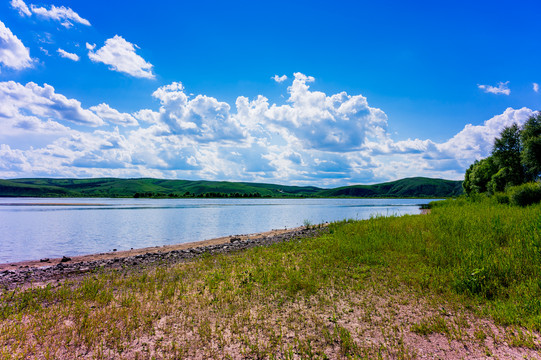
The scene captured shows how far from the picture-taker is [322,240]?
1980 cm

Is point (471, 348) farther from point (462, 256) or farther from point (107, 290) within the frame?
point (107, 290)

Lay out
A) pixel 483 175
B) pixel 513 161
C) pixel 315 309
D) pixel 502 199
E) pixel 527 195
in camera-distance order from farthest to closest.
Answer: pixel 483 175 < pixel 513 161 < pixel 502 199 < pixel 527 195 < pixel 315 309

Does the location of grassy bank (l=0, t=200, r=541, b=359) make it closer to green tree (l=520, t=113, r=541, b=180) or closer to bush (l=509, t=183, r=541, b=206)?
bush (l=509, t=183, r=541, b=206)

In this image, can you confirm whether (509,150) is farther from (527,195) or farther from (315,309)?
(315,309)

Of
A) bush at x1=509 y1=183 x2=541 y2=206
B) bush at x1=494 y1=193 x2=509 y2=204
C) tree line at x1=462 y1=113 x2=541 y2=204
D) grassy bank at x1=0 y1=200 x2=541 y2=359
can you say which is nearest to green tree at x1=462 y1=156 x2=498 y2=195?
tree line at x1=462 y1=113 x2=541 y2=204

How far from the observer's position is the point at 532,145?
45.6 meters

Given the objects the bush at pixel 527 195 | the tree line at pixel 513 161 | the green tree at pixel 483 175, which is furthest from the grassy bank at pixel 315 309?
the green tree at pixel 483 175

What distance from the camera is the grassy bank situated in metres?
6.88

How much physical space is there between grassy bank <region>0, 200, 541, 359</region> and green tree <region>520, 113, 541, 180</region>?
142 ft

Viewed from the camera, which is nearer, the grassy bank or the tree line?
the grassy bank

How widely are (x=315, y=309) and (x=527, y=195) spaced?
2710cm

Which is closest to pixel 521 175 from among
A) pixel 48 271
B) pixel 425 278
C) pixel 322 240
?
pixel 322 240

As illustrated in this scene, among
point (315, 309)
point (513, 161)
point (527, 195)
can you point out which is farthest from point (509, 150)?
point (315, 309)

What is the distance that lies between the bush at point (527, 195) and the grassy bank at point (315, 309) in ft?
45.6
